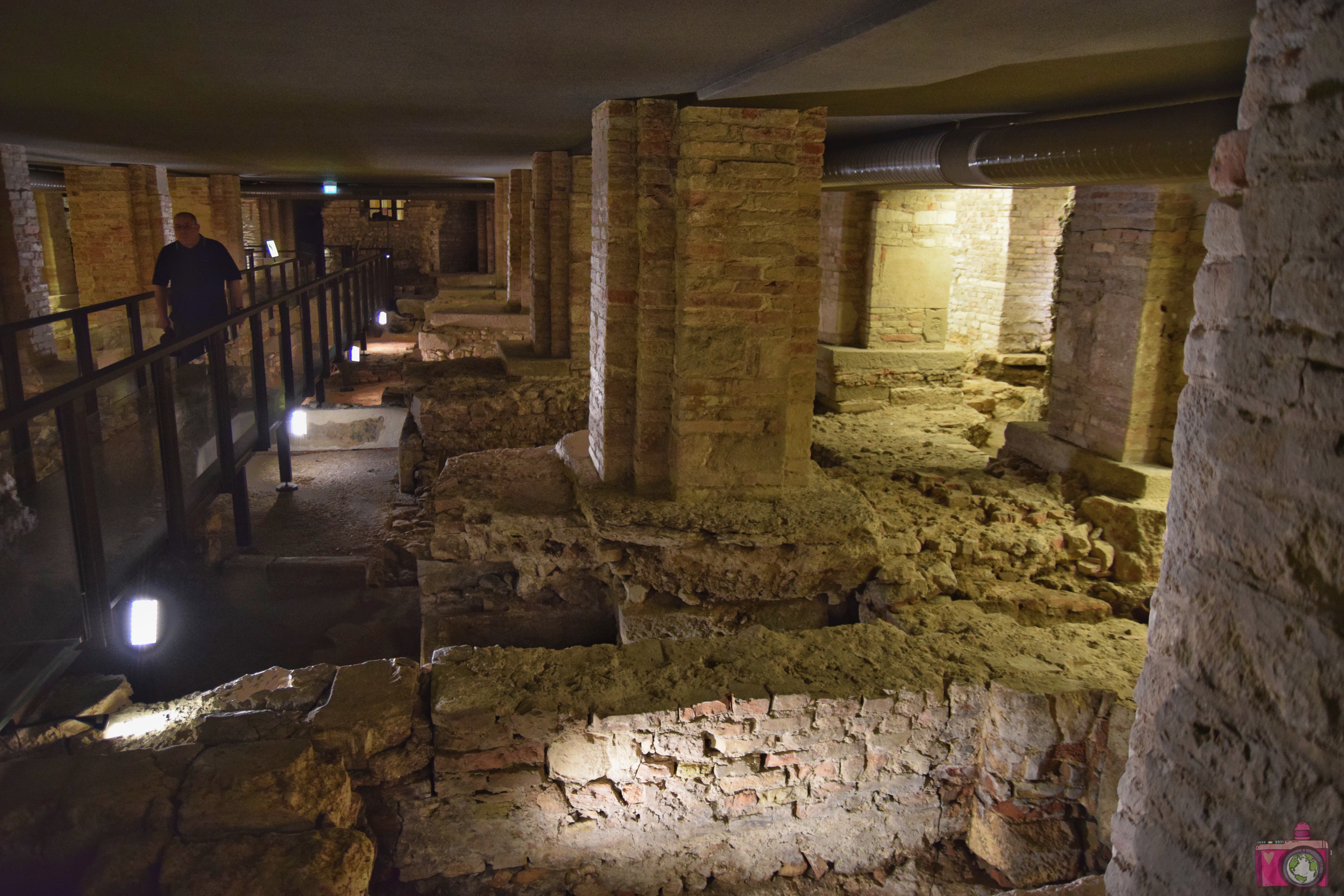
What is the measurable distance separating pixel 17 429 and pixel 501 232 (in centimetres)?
1452

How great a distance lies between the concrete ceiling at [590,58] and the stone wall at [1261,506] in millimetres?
1076

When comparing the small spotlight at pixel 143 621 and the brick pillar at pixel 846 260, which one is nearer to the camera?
the small spotlight at pixel 143 621

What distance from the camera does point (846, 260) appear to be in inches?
336

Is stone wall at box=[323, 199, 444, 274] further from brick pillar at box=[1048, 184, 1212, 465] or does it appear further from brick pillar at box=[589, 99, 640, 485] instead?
brick pillar at box=[1048, 184, 1212, 465]

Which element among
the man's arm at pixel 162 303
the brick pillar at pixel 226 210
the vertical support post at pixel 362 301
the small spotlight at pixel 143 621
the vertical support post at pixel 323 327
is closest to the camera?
the small spotlight at pixel 143 621

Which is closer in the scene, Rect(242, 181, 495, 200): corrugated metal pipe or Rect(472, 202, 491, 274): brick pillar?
Rect(242, 181, 495, 200): corrugated metal pipe

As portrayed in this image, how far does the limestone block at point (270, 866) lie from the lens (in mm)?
2533

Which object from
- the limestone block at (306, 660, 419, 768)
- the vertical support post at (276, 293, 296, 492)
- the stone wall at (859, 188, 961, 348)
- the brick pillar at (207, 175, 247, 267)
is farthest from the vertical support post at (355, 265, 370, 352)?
the limestone block at (306, 660, 419, 768)

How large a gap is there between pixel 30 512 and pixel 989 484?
5.19 meters

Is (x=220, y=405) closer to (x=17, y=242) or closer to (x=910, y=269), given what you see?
(x=17, y=242)

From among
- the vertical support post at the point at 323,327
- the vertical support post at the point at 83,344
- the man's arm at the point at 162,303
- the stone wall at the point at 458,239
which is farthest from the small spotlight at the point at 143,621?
the stone wall at the point at 458,239

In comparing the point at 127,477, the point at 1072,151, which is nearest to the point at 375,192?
the point at 127,477

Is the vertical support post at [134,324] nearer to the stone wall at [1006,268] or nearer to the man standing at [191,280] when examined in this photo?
the man standing at [191,280]

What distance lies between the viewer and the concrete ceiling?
2611mm
